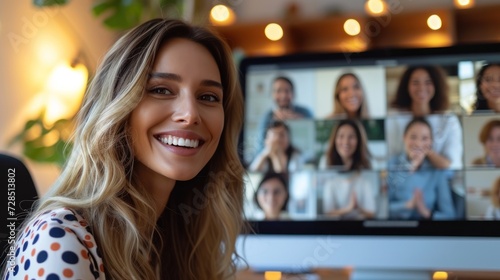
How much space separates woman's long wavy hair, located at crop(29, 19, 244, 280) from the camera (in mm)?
833

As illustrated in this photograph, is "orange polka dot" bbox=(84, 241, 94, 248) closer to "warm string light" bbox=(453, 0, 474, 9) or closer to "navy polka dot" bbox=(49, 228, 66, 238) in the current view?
"navy polka dot" bbox=(49, 228, 66, 238)

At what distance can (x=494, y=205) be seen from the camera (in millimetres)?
1251

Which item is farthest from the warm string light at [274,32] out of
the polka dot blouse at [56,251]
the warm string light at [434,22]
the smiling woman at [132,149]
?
the polka dot blouse at [56,251]

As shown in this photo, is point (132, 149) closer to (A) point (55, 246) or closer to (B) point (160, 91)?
(B) point (160, 91)

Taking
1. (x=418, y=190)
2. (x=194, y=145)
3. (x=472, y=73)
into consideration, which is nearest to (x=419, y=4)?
(x=472, y=73)

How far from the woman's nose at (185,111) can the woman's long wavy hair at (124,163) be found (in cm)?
6

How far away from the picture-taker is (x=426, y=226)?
4.21 feet

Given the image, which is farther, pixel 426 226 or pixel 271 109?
pixel 271 109

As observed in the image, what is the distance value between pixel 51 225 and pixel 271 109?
31.7 inches

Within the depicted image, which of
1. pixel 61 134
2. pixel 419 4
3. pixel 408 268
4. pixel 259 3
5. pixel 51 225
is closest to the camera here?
pixel 51 225

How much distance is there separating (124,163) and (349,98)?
685mm

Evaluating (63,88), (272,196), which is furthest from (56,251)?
(63,88)

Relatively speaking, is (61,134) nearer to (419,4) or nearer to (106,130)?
(106,130)

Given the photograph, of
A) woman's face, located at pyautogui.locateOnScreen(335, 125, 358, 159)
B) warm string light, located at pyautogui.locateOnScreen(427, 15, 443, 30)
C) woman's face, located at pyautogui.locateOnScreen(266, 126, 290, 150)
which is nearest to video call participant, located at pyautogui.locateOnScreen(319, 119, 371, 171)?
woman's face, located at pyautogui.locateOnScreen(335, 125, 358, 159)
